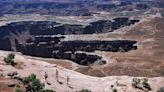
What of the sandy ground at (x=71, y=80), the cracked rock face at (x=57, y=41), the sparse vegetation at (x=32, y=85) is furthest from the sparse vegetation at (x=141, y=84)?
the cracked rock face at (x=57, y=41)

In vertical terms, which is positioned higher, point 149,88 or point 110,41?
point 149,88

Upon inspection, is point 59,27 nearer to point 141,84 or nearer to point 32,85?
point 141,84

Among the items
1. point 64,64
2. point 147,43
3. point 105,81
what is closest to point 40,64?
point 105,81

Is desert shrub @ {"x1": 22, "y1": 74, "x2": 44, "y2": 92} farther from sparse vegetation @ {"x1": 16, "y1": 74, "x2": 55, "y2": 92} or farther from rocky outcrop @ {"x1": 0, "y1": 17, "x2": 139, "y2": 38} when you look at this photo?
rocky outcrop @ {"x1": 0, "y1": 17, "x2": 139, "y2": 38}

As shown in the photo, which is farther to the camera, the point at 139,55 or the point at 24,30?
the point at 24,30

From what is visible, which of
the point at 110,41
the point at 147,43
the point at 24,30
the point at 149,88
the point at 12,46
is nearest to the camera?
the point at 149,88

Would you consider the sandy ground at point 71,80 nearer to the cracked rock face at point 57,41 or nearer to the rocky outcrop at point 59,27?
the cracked rock face at point 57,41

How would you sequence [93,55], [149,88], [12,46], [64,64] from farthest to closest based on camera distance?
1. [12,46]
2. [93,55]
3. [64,64]
4. [149,88]

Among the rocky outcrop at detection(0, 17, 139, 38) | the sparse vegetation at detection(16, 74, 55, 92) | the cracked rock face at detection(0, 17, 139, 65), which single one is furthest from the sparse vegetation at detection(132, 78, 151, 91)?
the rocky outcrop at detection(0, 17, 139, 38)

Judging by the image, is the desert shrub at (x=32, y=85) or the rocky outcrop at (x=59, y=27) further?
the rocky outcrop at (x=59, y=27)

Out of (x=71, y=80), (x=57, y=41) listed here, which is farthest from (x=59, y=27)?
(x=71, y=80)

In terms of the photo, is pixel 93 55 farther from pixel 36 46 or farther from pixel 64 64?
pixel 36 46
